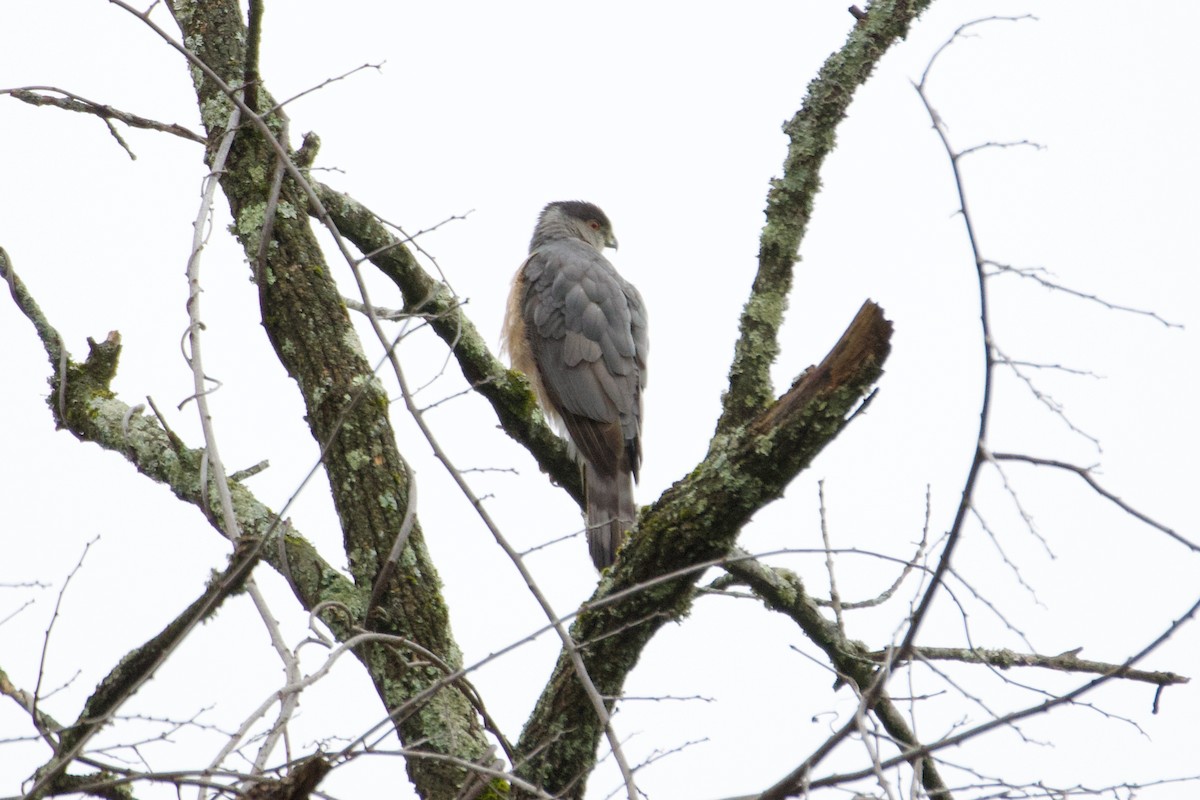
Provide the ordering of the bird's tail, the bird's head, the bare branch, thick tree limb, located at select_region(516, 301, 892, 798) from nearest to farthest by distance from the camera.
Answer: thick tree limb, located at select_region(516, 301, 892, 798), the bare branch, the bird's tail, the bird's head

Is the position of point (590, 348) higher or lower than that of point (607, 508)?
higher

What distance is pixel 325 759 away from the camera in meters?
1.85

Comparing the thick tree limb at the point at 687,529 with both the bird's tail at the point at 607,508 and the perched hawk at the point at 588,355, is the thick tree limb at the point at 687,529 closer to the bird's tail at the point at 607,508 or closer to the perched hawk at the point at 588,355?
the bird's tail at the point at 607,508

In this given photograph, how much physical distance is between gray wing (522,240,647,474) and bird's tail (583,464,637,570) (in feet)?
0.29

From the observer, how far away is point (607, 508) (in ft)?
17.2

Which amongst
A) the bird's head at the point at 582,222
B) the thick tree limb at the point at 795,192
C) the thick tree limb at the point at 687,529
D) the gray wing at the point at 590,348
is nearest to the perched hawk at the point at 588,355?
the gray wing at the point at 590,348

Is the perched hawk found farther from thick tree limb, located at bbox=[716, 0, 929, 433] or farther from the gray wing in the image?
thick tree limb, located at bbox=[716, 0, 929, 433]

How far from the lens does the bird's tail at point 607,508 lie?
4.94 metres

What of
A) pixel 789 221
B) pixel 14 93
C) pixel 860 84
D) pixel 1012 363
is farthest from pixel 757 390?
pixel 14 93

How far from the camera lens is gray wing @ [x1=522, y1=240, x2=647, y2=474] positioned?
5.77 meters

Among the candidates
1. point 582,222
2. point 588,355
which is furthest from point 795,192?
point 582,222

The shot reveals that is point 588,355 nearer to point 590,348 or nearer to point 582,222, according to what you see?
point 590,348

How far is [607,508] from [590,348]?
3.88 feet

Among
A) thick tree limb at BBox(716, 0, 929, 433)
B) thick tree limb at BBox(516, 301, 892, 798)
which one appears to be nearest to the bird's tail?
thick tree limb at BBox(716, 0, 929, 433)
